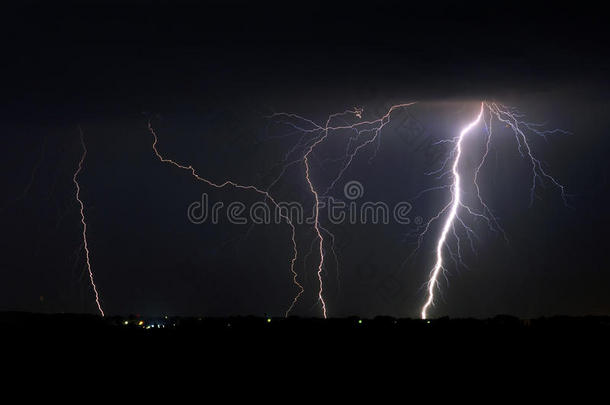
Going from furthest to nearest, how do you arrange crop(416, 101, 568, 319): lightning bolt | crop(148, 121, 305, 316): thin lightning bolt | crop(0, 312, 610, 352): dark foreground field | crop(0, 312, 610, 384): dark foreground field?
crop(148, 121, 305, 316): thin lightning bolt
crop(416, 101, 568, 319): lightning bolt
crop(0, 312, 610, 352): dark foreground field
crop(0, 312, 610, 384): dark foreground field

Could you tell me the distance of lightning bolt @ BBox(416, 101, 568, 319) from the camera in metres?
4.91

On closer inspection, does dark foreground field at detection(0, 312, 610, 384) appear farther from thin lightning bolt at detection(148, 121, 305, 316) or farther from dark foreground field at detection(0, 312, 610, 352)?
thin lightning bolt at detection(148, 121, 305, 316)

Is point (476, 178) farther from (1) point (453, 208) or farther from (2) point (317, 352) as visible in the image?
(2) point (317, 352)

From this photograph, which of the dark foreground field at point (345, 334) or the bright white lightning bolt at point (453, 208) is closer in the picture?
the dark foreground field at point (345, 334)

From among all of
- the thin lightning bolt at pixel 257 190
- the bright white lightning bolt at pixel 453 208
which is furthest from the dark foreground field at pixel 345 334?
the thin lightning bolt at pixel 257 190

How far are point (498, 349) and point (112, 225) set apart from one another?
12.1 feet

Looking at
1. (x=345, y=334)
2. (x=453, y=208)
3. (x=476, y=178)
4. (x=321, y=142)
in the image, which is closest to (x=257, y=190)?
(x=321, y=142)

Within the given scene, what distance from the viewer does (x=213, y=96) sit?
187 inches

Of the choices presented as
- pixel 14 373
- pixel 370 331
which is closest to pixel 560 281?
pixel 370 331

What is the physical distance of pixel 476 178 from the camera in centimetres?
494

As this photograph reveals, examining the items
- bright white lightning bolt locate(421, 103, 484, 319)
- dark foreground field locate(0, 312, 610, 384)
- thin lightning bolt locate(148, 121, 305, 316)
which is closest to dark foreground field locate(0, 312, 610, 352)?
dark foreground field locate(0, 312, 610, 384)

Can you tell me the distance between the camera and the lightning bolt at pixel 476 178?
491 cm

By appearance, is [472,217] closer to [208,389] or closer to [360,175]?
[360,175]

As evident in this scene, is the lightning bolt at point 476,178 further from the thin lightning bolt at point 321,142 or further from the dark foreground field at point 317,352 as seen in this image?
the dark foreground field at point 317,352
